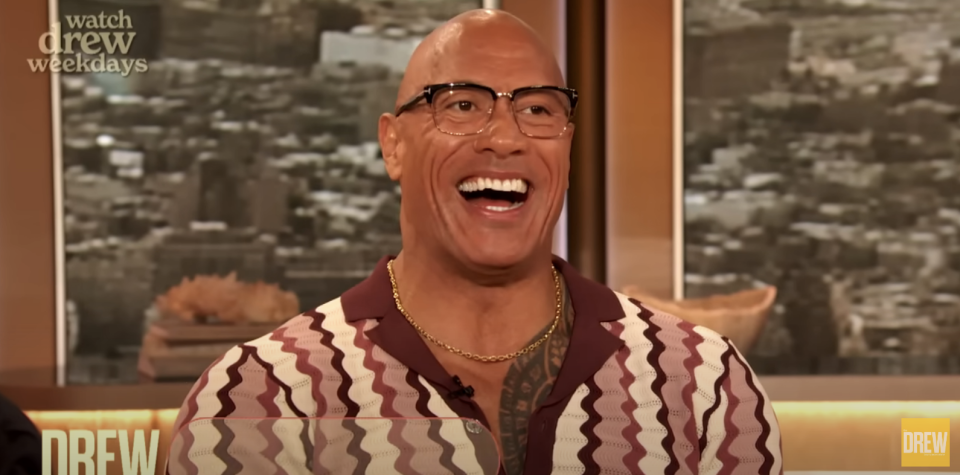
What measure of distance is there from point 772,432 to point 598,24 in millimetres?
860

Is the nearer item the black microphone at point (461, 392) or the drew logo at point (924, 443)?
the black microphone at point (461, 392)

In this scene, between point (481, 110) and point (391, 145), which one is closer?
point (481, 110)

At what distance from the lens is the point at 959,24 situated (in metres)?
1.58

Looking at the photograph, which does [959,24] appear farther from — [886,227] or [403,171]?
[403,171]

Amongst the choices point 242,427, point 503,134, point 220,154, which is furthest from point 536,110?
point 220,154

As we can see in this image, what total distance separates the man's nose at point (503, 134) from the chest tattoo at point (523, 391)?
0.79 feet

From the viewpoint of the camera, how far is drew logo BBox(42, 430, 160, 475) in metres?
1.41

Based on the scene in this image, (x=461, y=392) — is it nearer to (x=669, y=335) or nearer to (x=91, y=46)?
(x=669, y=335)

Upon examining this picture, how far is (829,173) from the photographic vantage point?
1.58 m

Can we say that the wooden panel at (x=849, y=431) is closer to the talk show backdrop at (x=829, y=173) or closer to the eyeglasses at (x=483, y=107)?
the talk show backdrop at (x=829, y=173)

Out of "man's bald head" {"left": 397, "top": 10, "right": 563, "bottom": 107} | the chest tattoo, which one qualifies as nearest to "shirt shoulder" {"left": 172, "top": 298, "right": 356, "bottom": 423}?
the chest tattoo

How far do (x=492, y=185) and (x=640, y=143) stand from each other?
0.66m

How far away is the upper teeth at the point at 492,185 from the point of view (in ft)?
3.28

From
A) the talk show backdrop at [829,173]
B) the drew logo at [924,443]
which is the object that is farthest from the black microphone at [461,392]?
the drew logo at [924,443]
